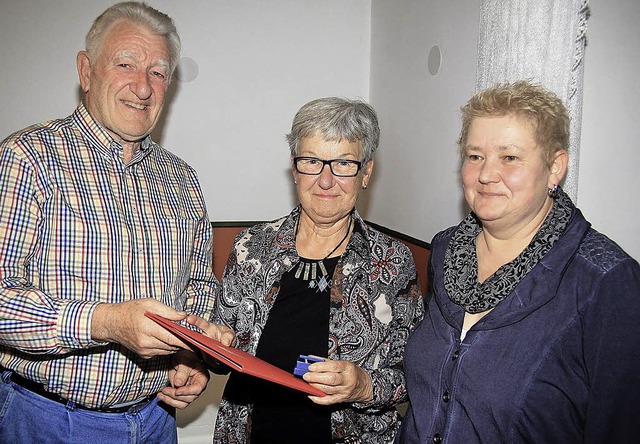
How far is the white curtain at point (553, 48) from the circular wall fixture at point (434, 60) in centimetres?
96

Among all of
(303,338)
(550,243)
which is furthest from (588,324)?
(303,338)

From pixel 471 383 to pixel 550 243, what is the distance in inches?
17.2

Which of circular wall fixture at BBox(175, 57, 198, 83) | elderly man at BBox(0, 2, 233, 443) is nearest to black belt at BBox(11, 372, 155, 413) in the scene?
elderly man at BBox(0, 2, 233, 443)

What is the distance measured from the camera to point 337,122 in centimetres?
199

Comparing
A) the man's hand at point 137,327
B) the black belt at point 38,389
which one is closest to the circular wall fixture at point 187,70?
the black belt at point 38,389

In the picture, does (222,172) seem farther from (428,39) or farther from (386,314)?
(386,314)

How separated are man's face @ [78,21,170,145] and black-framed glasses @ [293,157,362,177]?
561mm

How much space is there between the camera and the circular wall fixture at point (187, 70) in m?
3.80

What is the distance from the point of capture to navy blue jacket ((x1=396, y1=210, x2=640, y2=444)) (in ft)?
4.40

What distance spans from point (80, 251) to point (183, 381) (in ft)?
1.84

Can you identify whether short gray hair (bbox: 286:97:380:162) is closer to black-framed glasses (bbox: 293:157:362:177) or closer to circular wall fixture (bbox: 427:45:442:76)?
black-framed glasses (bbox: 293:157:362:177)

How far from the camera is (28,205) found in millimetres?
1641

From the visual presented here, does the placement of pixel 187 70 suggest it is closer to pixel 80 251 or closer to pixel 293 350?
pixel 80 251

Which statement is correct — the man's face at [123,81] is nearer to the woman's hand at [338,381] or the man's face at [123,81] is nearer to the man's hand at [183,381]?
the man's hand at [183,381]
